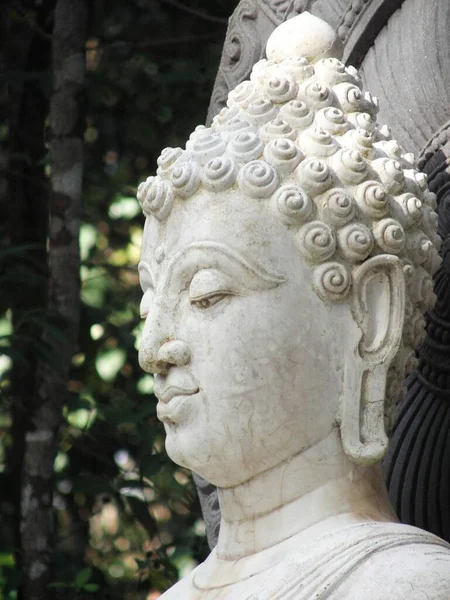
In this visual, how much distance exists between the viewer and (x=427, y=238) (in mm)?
4074

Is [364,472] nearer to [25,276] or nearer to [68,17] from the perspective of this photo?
[25,276]

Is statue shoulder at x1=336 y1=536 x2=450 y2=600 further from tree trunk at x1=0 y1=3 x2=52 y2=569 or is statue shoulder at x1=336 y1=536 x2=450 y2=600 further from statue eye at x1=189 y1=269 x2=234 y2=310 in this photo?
tree trunk at x1=0 y1=3 x2=52 y2=569

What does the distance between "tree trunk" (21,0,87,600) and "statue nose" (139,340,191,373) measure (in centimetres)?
210

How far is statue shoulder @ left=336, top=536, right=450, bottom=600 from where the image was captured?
350 centimetres

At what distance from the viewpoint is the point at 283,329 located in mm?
3861

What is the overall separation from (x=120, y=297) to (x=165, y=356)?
3772 mm

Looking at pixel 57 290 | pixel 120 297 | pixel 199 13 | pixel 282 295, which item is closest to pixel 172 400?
pixel 282 295

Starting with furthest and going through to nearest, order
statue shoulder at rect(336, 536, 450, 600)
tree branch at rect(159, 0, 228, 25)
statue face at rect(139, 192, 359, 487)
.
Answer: tree branch at rect(159, 0, 228, 25) < statue face at rect(139, 192, 359, 487) < statue shoulder at rect(336, 536, 450, 600)

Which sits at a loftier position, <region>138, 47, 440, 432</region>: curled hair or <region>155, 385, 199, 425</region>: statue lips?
<region>138, 47, 440, 432</region>: curled hair

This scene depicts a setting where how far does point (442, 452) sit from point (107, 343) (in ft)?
9.64

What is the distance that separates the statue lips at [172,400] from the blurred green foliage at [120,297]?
2.18m

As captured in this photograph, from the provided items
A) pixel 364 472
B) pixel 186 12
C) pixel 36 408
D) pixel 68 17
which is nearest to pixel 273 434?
pixel 364 472

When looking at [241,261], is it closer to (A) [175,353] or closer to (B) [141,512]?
(A) [175,353]

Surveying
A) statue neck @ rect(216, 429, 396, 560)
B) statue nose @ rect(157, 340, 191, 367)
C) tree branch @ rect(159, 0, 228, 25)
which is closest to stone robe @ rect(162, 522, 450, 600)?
statue neck @ rect(216, 429, 396, 560)
